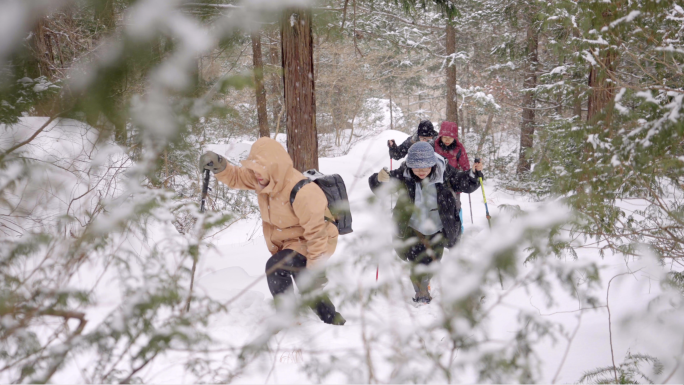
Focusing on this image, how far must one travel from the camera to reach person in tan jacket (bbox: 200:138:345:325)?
3.32 metres

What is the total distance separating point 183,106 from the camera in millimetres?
1621

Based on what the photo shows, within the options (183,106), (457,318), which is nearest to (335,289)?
(457,318)

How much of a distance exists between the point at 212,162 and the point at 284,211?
743 mm

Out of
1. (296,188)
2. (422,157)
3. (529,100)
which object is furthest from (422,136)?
(529,100)

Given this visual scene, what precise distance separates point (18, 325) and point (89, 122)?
0.74 metres

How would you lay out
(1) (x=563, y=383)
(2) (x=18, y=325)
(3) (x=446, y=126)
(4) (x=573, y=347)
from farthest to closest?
(3) (x=446, y=126)
(4) (x=573, y=347)
(1) (x=563, y=383)
(2) (x=18, y=325)

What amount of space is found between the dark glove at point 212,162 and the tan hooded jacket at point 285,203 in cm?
5

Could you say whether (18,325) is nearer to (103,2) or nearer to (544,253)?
(103,2)

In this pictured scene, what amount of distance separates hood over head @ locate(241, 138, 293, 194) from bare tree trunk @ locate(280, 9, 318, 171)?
200 cm

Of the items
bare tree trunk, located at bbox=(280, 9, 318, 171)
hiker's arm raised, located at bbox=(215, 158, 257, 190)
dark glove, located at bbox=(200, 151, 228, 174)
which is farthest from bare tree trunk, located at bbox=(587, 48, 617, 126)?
bare tree trunk, located at bbox=(280, 9, 318, 171)

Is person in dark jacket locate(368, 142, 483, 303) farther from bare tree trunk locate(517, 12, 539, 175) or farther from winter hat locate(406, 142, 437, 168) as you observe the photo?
bare tree trunk locate(517, 12, 539, 175)

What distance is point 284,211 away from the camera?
3.45 metres

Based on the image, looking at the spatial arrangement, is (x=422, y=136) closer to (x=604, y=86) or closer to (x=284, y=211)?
(x=604, y=86)

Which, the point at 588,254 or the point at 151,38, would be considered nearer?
the point at 151,38
